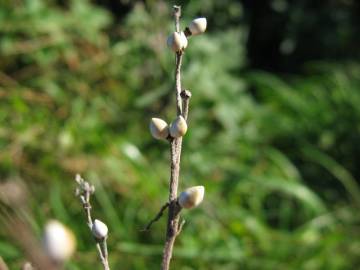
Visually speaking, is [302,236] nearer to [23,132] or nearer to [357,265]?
[357,265]

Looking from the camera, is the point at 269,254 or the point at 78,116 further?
the point at 78,116

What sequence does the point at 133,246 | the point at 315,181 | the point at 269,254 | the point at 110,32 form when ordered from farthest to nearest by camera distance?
the point at 315,181 < the point at 110,32 < the point at 269,254 < the point at 133,246

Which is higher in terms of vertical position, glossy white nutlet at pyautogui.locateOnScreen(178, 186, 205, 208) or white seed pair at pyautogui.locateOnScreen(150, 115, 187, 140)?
white seed pair at pyautogui.locateOnScreen(150, 115, 187, 140)

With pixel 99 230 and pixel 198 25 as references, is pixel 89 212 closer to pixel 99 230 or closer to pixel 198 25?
pixel 99 230

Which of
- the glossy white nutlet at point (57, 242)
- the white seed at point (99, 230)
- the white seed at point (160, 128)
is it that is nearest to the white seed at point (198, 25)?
the white seed at point (160, 128)

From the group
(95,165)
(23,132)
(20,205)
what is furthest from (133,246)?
(20,205)

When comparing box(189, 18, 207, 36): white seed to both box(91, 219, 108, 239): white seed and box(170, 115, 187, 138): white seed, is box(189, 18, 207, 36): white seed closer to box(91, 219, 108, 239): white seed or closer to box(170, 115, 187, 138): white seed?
box(170, 115, 187, 138): white seed

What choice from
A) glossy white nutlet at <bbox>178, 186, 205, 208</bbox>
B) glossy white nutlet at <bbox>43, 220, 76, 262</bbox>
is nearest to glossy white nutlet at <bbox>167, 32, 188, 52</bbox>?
glossy white nutlet at <bbox>178, 186, 205, 208</bbox>
